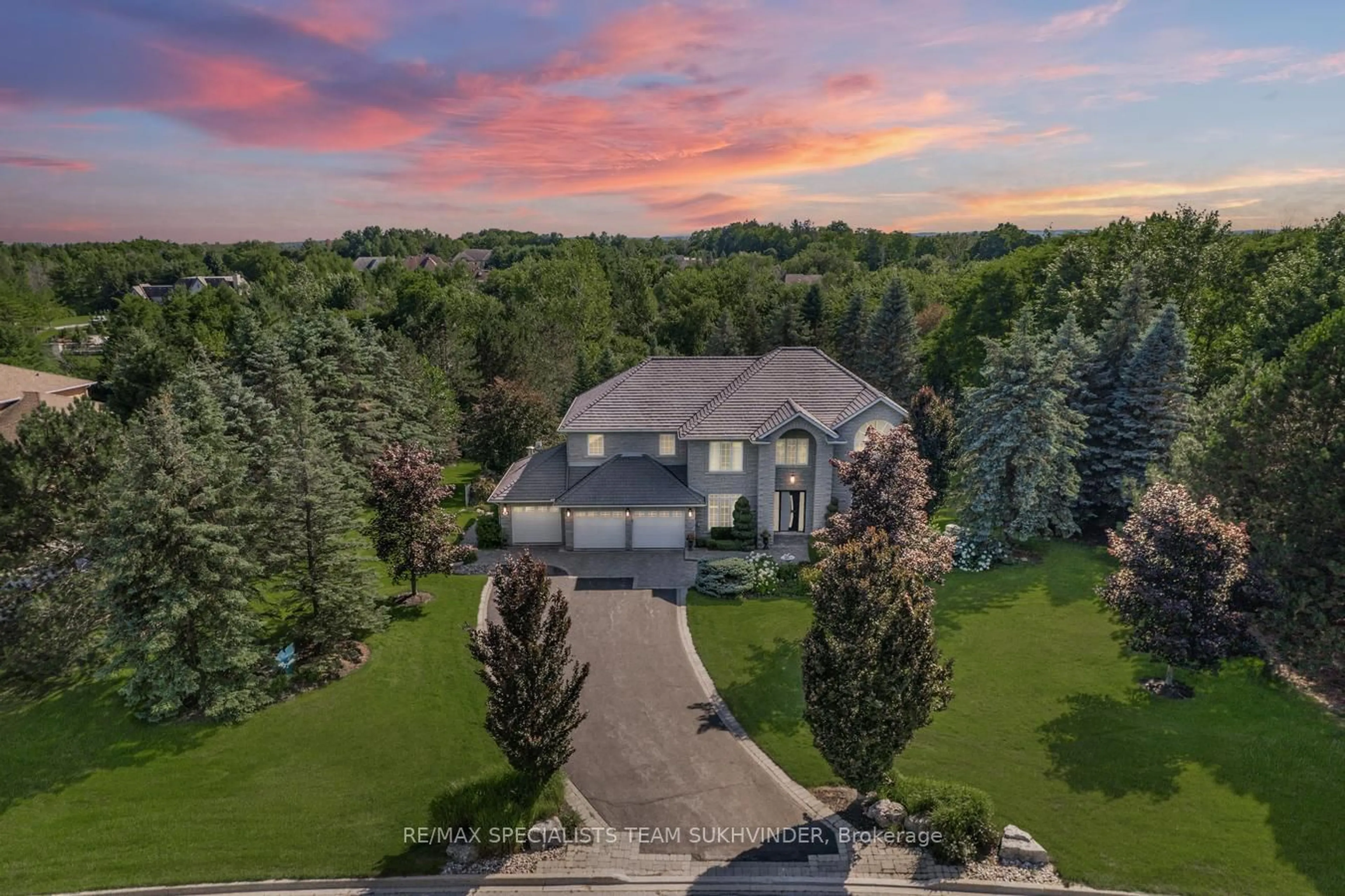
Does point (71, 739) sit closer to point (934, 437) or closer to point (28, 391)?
point (934, 437)

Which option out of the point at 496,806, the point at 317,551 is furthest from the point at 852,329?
the point at 496,806

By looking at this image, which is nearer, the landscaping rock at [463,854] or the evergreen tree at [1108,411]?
the landscaping rock at [463,854]

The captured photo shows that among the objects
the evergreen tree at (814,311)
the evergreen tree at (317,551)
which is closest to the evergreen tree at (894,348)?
the evergreen tree at (814,311)

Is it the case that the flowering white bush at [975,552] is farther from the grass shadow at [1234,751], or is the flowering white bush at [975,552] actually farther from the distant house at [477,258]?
the distant house at [477,258]

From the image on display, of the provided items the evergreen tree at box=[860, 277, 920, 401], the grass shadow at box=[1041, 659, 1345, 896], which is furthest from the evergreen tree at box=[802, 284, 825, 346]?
the grass shadow at box=[1041, 659, 1345, 896]

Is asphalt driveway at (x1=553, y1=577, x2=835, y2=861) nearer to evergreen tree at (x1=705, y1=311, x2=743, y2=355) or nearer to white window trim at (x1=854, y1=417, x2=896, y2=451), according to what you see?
white window trim at (x1=854, y1=417, x2=896, y2=451)

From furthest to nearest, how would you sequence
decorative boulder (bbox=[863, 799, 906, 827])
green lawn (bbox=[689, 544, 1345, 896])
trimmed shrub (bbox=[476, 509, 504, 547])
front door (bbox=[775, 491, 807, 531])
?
front door (bbox=[775, 491, 807, 531]) → trimmed shrub (bbox=[476, 509, 504, 547]) → decorative boulder (bbox=[863, 799, 906, 827]) → green lawn (bbox=[689, 544, 1345, 896])
